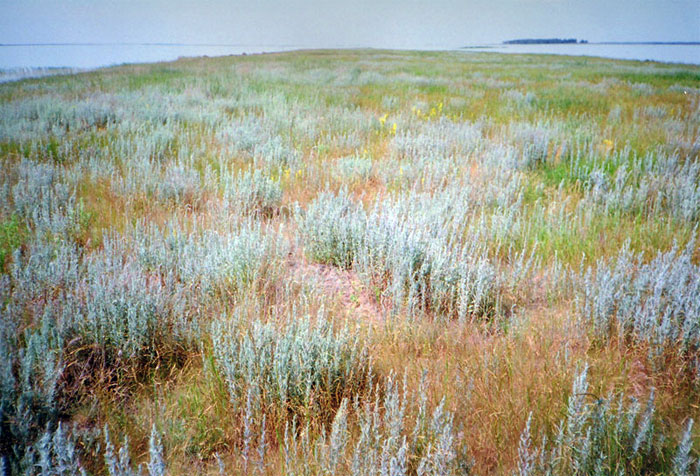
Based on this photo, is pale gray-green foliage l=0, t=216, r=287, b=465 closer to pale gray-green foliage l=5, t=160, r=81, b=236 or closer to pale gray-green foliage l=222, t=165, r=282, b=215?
pale gray-green foliage l=5, t=160, r=81, b=236

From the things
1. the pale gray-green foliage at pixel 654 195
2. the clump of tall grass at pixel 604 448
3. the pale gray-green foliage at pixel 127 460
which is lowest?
the clump of tall grass at pixel 604 448

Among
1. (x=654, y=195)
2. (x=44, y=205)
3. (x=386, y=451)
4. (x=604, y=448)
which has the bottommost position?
(x=604, y=448)

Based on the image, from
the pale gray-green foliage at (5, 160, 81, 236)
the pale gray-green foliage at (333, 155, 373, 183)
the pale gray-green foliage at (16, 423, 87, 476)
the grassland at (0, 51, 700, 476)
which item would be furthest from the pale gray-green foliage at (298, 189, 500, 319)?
the pale gray-green foliage at (5, 160, 81, 236)

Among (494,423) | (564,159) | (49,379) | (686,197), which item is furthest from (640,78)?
(49,379)

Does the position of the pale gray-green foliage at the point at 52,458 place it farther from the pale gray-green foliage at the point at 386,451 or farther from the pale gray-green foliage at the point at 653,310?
the pale gray-green foliage at the point at 653,310

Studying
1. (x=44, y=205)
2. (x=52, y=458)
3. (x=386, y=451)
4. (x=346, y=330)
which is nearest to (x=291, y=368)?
(x=346, y=330)

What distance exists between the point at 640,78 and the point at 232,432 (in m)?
21.0

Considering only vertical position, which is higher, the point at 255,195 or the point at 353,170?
the point at 353,170

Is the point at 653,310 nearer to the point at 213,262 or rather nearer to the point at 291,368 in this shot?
the point at 291,368

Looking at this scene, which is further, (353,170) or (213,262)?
(353,170)

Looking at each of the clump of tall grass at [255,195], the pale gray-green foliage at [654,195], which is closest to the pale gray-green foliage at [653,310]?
the pale gray-green foliage at [654,195]

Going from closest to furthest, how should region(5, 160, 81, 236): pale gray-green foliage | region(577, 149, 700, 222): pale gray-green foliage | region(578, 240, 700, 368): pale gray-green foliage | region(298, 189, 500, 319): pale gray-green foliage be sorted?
region(578, 240, 700, 368): pale gray-green foliage → region(298, 189, 500, 319): pale gray-green foliage → region(5, 160, 81, 236): pale gray-green foliage → region(577, 149, 700, 222): pale gray-green foliage

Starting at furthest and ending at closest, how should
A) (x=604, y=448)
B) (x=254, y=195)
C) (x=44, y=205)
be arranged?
(x=254, y=195), (x=44, y=205), (x=604, y=448)

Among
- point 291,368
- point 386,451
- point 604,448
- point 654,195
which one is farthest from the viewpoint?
point 654,195
